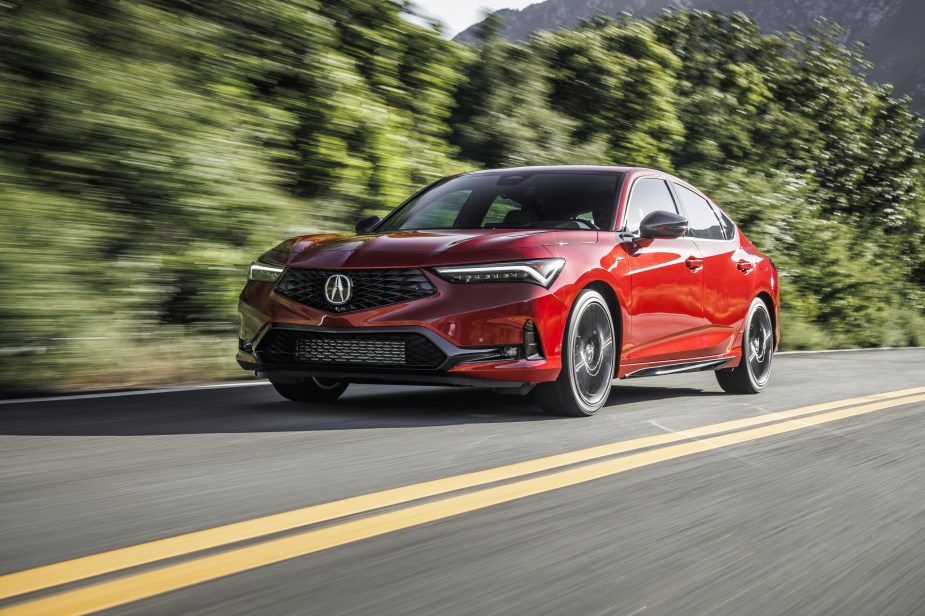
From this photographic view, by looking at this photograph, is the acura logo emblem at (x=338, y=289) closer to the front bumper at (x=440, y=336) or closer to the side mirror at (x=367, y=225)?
the front bumper at (x=440, y=336)

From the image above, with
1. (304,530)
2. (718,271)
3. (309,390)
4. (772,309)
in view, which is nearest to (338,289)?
(309,390)

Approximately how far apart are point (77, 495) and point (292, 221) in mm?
5862

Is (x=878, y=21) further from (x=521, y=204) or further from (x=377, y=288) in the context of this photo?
(x=377, y=288)

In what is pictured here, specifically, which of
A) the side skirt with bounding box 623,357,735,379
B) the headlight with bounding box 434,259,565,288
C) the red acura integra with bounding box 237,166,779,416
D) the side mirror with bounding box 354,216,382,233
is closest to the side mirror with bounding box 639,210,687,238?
the red acura integra with bounding box 237,166,779,416

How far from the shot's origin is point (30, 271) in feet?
23.1

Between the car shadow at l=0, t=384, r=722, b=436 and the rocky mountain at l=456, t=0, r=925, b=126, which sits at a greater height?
the rocky mountain at l=456, t=0, r=925, b=126

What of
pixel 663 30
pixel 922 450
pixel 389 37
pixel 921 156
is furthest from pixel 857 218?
pixel 922 450

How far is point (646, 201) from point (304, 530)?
456cm

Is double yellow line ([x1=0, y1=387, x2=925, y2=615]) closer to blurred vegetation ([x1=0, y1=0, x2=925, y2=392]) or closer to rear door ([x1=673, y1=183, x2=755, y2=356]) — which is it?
rear door ([x1=673, y1=183, x2=755, y2=356])

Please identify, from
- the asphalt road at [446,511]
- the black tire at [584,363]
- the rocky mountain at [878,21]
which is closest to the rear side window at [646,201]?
the black tire at [584,363]

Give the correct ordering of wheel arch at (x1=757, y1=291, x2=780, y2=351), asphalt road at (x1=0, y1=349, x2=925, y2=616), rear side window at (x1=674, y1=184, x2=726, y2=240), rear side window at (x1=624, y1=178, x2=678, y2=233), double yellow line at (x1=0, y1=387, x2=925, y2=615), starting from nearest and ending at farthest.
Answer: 1. double yellow line at (x1=0, y1=387, x2=925, y2=615)
2. asphalt road at (x1=0, y1=349, x2=925, y2=616)
3. rear side window at (x1=624, y1=178, x2=678, y2=233)
4. rear side window at (x1=674, y1=184, x2=726, y2=240)
5. wheel arch at (x1=757, y1=291, x2=780, y2=351)

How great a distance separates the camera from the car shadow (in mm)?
5715

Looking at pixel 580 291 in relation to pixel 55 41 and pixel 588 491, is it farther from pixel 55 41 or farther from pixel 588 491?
pixel 55 41

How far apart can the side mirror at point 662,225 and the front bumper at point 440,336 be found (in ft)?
3.60
